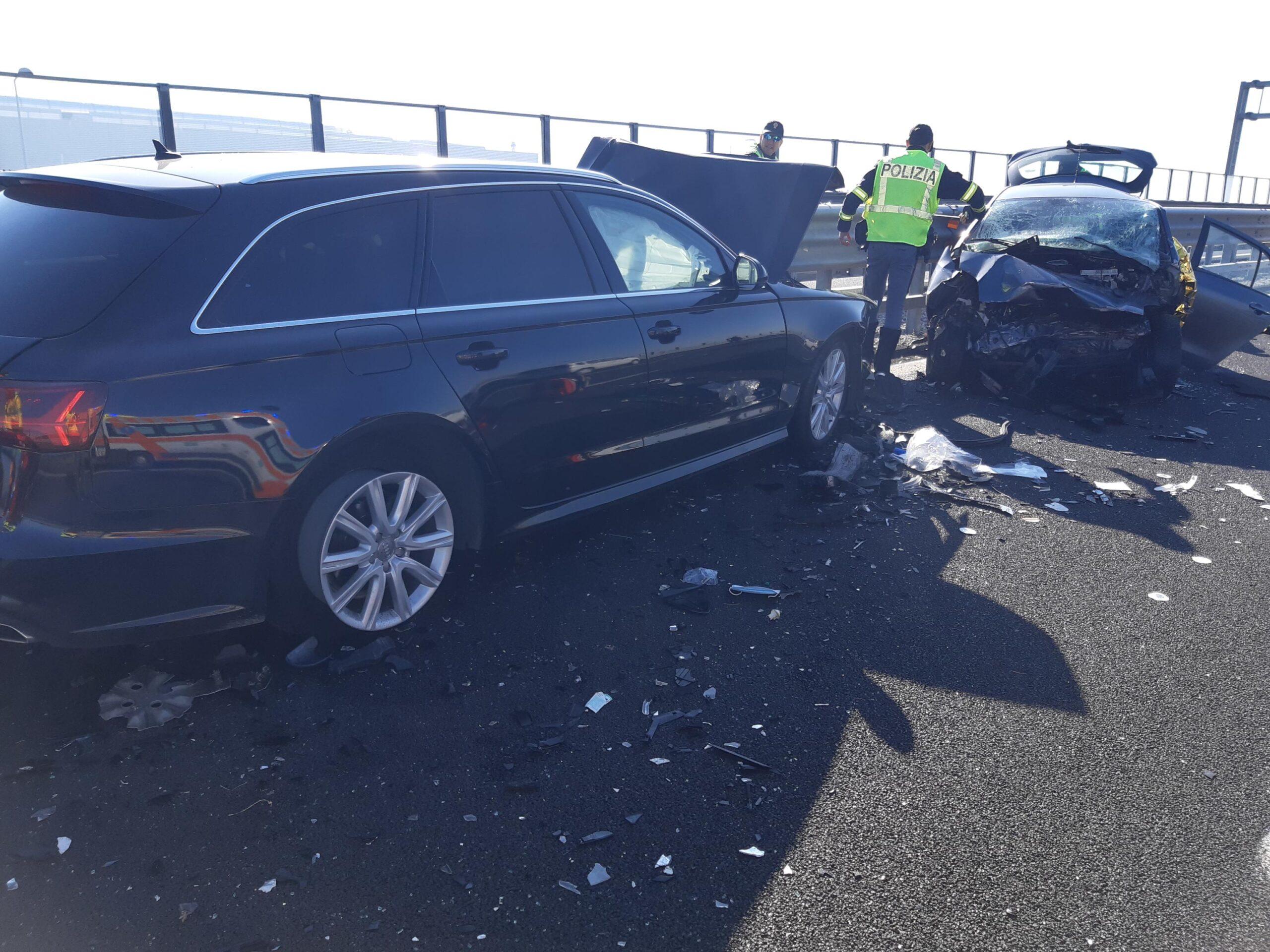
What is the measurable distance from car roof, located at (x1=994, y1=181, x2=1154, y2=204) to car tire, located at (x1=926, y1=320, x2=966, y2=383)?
196cm

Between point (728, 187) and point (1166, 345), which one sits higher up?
point (728, 187)

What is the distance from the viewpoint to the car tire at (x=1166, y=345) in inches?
326

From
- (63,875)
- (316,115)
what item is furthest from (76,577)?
(316,115)

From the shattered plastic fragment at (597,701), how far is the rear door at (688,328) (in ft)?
5.31

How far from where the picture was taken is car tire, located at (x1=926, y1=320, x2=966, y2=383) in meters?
8.48

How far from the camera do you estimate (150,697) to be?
3.37m

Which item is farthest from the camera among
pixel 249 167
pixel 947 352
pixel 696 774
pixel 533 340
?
pixel 947 352

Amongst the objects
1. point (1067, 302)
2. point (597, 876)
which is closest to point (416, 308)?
point (597, 876)

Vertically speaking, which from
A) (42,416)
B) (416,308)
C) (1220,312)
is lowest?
(1220,312)

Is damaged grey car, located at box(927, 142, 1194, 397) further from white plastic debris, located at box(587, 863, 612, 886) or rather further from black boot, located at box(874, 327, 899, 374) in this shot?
white plastic debris, located at box(587, 863, 612, 886)

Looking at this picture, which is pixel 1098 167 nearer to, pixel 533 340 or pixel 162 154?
pixel 533 340

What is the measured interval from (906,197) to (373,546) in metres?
6.96

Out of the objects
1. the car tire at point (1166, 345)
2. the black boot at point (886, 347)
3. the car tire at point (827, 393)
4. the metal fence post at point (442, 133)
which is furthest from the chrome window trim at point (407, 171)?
the metal fence post at point (442, 133)

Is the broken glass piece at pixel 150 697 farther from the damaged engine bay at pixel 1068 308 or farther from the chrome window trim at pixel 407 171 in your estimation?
the damaged engine bay at pixel 1068 308
